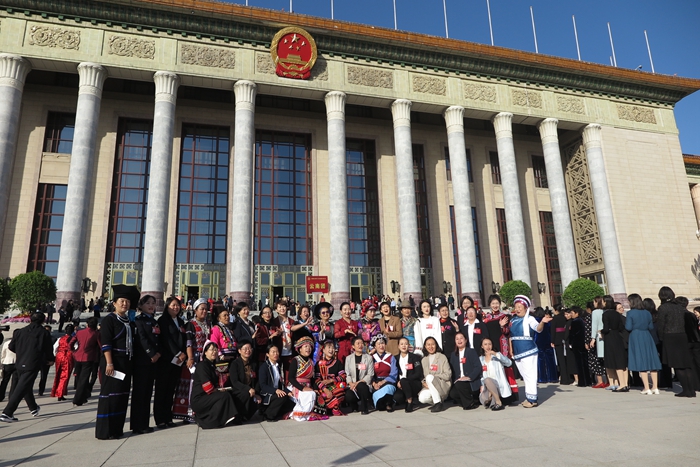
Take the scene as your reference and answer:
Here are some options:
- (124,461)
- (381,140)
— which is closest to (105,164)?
(381,140)

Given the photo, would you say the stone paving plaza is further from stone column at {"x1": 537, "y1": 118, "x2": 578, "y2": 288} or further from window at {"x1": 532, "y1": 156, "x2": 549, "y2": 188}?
window at {"x1": 532, "y1": 156, "x2": 549, "y2": 188}

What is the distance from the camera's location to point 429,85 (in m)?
27.2

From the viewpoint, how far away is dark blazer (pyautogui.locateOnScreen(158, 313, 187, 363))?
655cm

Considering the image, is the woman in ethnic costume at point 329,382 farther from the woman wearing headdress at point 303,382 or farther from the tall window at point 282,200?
the tall window at point 282,200

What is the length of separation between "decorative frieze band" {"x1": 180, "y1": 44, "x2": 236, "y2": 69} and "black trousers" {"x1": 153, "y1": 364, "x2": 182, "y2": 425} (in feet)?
69.3

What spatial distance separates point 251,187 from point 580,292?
18.7 meters

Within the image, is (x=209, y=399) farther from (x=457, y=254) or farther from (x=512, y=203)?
(x=457, y=254)

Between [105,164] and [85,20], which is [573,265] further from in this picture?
[85,20]

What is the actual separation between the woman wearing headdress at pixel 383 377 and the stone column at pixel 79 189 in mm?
17643

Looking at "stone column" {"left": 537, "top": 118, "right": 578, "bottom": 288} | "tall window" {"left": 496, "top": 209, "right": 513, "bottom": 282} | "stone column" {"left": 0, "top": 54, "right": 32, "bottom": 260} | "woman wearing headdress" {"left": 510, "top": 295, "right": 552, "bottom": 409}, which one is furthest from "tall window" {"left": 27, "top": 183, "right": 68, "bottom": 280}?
"stone column" {"left": 537, "top": 118, "right": 578, "bottom": 288}

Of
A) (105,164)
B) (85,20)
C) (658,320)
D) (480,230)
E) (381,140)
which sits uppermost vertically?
(85,20)

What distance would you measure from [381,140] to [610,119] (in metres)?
16.0

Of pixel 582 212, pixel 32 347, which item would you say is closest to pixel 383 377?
pixel 32 347

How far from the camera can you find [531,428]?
549cm
